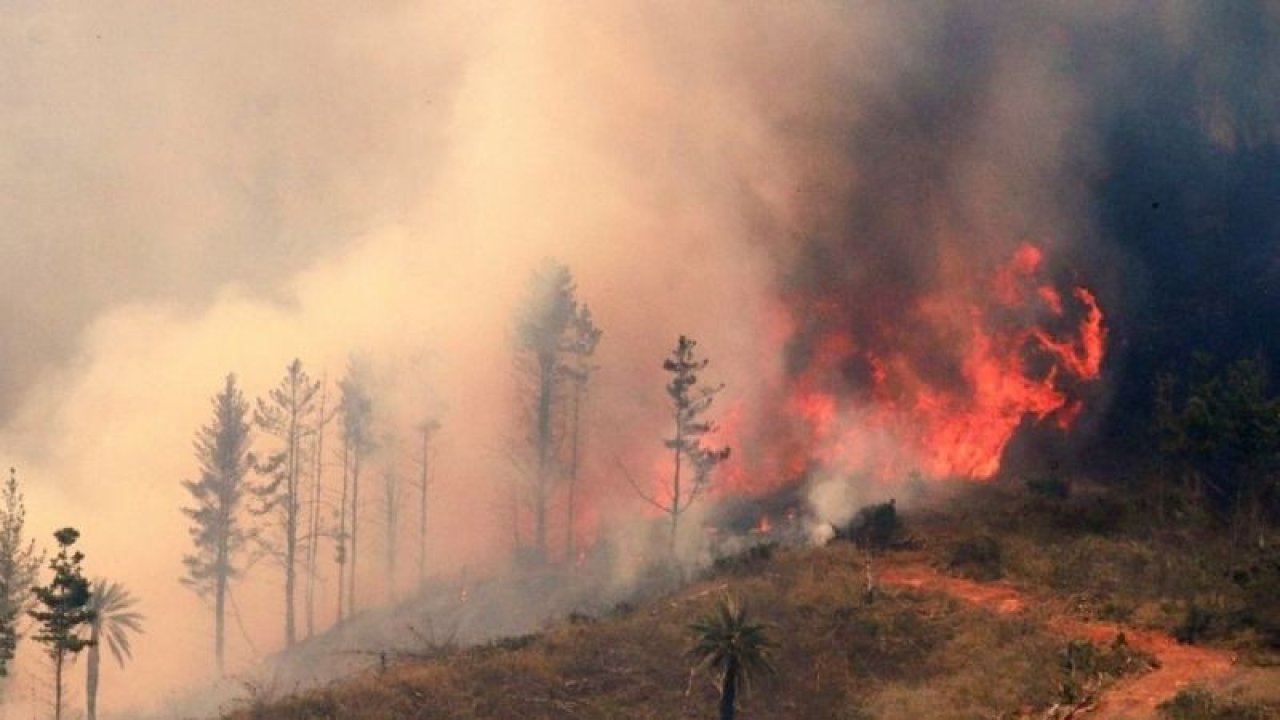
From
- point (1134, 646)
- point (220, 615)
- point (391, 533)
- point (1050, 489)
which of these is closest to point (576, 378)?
point (391, 533)

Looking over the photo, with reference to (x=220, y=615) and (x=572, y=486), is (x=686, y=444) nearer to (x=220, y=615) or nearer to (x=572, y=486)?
(x=572, y=486)

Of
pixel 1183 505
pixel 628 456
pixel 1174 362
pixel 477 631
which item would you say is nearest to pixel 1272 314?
pixel 1174 362

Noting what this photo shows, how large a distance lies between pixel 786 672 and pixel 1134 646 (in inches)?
465

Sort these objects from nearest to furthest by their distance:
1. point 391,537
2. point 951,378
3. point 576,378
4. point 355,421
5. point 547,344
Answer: point 951,378
point 576,378
point 547,344
point 355,421
point 391,537

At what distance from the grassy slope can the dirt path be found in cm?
144

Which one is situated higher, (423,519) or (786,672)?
(423,519)

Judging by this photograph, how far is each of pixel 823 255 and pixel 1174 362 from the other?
2749 cm

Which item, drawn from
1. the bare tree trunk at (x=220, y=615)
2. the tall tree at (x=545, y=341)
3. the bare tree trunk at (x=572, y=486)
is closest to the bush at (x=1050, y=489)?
the bare tree trunk at (x=572, y=486)

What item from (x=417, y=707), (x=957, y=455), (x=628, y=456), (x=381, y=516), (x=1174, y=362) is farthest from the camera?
(x=381, y=516)

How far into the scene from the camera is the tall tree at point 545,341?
7375 cm

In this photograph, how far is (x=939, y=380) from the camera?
70.5 meters

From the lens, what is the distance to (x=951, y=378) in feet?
230

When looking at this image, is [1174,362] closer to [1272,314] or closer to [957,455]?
[1272,314]

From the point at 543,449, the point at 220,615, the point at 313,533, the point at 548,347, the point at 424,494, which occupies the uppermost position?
the point at 548,347
